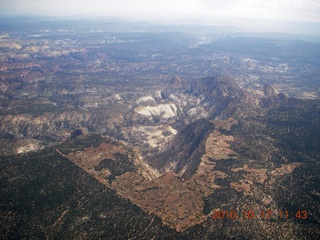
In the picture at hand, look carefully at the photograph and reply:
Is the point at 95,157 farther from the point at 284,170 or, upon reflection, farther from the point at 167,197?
the point at 284,170

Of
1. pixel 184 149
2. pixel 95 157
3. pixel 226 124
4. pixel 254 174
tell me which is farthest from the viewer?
pixel 184 149

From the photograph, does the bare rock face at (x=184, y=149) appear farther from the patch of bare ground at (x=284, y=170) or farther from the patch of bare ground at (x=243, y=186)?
the patch of bare ground at (x=284, y=170)

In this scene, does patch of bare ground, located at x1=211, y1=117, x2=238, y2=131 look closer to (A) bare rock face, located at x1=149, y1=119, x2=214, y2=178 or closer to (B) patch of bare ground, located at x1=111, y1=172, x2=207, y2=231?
(A) bare rock face, located at x1=149, y1=119, x2=214, y2=178

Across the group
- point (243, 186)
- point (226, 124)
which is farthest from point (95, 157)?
point (226, 124)

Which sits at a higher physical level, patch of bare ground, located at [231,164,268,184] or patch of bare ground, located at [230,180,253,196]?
patch of bare ground, located at [230,180,253,196]

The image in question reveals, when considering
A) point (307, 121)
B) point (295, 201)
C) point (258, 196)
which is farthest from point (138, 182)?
point (307, 121)

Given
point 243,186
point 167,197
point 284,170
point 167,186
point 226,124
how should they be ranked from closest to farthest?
point 167,197 → point 243,186 → point 167,186 → point 284,170 → point 226,124

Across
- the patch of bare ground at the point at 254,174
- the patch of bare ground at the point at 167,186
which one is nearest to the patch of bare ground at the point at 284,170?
the patch of bare ground at the point at 254,174

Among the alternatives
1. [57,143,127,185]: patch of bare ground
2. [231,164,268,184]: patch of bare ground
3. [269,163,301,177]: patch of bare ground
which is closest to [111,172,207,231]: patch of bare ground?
[57,143,127,185]: patch of bare ground

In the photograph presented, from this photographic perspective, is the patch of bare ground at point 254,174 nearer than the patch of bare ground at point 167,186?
No

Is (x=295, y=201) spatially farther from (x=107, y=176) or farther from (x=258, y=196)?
(x=107, y=176)

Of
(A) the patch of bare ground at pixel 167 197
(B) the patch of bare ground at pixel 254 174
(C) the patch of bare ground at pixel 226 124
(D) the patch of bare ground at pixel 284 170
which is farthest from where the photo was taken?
(C) the patch of bare ground at pixel 226 124

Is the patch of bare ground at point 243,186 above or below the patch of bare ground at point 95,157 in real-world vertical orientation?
above
